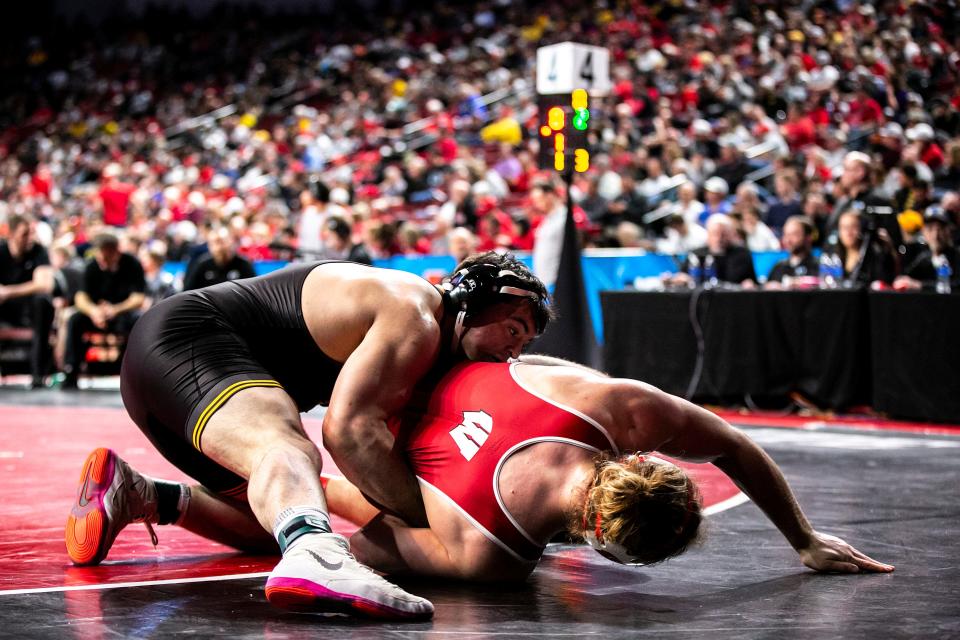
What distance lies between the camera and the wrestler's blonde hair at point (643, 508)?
9.59 ft

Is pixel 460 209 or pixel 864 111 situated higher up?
pixel 864 111

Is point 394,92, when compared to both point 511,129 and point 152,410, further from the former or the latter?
point 152,410

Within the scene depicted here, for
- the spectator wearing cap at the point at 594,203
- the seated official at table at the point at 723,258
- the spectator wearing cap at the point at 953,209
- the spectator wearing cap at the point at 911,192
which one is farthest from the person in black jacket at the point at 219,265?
the spectator wearing cap at the point at 953,209

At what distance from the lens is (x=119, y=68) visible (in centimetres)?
2856

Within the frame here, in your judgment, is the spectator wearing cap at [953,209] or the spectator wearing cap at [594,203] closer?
the spectator wearing cap at [953,209]

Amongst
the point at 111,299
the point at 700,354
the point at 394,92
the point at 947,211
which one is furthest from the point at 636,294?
the point at 394,92

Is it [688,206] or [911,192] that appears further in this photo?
[688,206]

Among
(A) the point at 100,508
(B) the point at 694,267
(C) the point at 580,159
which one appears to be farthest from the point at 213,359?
(B) the point at 694,267

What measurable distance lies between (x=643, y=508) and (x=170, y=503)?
5.36ft

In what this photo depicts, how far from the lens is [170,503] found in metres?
3.84

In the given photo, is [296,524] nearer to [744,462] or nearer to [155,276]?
[744,462]

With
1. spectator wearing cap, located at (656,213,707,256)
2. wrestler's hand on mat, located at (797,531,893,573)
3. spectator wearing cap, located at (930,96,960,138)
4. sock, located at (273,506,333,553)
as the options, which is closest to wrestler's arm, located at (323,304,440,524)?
sock, located at (273,506,333,553)

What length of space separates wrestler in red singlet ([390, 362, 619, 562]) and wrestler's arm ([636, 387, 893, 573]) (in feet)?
0.57

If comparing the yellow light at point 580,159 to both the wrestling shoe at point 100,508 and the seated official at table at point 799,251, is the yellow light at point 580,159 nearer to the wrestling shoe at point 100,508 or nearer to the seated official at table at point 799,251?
the seated official at table at point 799,251
